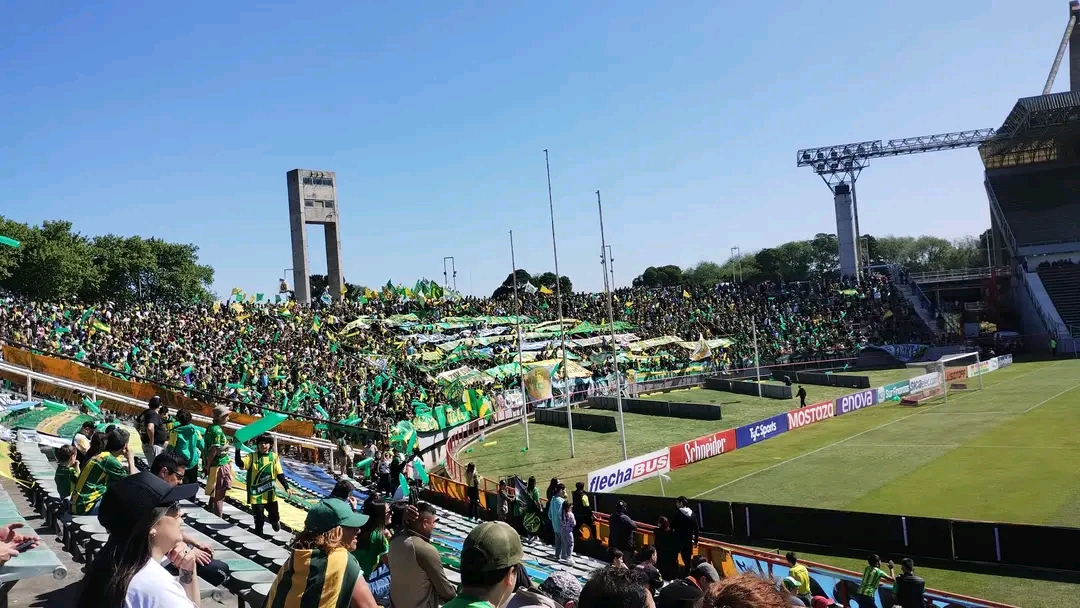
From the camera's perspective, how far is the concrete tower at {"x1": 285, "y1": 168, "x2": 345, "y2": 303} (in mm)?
62250

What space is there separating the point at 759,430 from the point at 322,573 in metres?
32.5

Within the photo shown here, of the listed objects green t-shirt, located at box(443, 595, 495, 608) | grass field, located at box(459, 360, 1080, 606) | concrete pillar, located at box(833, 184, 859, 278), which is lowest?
grass field, located at box(459, 360, 1080, 606)

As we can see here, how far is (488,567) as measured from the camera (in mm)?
3889

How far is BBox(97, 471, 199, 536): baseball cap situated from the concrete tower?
192 feet

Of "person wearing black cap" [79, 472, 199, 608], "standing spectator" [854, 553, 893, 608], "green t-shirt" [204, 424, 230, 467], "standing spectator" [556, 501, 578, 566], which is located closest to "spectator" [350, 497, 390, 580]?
"person wearing black cap" [79, 472, 199, 608]

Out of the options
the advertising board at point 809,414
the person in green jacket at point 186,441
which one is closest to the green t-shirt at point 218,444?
the person in green jacket at point 186,441

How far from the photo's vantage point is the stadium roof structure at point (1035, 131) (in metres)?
77.1

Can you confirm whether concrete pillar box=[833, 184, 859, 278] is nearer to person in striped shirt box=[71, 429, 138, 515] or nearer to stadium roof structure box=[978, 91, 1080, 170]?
stadium roof structure box=[978, 91, 1080, 170]

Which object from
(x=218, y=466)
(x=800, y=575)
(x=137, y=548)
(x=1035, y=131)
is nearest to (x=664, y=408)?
(x=800, y=575)

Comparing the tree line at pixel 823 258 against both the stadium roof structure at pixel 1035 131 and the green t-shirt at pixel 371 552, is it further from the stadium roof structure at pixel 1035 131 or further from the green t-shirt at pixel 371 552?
the green t-shirt at pixel 371 552

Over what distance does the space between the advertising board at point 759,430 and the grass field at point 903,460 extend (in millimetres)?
514

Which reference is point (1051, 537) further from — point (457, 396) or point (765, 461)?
point (457, 396)

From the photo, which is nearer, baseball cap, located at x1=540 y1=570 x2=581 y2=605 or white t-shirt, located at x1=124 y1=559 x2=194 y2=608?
white t-shirt, located at x1=124 y1=559 x2=194 y2=608

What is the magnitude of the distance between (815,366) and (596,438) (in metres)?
31.5
